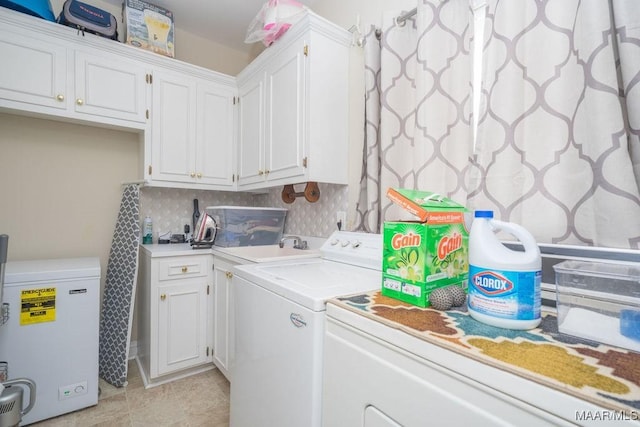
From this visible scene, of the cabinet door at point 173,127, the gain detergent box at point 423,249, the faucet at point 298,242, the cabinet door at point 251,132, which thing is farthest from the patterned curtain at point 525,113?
the cabinet door at point 173,127

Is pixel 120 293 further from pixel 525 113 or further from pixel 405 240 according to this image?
pixel 525 113

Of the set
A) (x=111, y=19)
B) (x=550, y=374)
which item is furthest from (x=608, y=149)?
(x=111, y=19)

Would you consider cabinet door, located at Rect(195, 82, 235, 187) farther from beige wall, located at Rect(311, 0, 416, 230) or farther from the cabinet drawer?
beige wall, located at Rect(311, 0, 416, 230)

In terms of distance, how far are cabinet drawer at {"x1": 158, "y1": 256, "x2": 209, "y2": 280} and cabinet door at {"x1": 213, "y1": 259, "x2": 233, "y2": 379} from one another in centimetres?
9

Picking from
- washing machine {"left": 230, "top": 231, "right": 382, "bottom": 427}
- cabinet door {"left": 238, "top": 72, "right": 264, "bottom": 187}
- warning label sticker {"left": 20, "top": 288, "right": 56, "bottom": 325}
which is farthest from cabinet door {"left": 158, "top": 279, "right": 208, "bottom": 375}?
cabinet door {"left": 238, "top": 72, "right": 264, "bottom": 187}

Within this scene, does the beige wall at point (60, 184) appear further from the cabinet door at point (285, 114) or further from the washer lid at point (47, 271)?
the cabinet door at point (285, 114)

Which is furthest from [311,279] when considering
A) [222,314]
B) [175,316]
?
[175,316]

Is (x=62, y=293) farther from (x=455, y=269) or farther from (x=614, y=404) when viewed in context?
(x=614, y=404)

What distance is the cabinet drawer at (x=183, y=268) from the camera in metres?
2.06

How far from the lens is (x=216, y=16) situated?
2.55m

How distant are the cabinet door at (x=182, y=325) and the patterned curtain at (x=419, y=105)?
1.37m

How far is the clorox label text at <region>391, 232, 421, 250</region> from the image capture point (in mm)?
916

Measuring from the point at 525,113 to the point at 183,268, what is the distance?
2.17m

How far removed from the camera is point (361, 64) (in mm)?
1914
